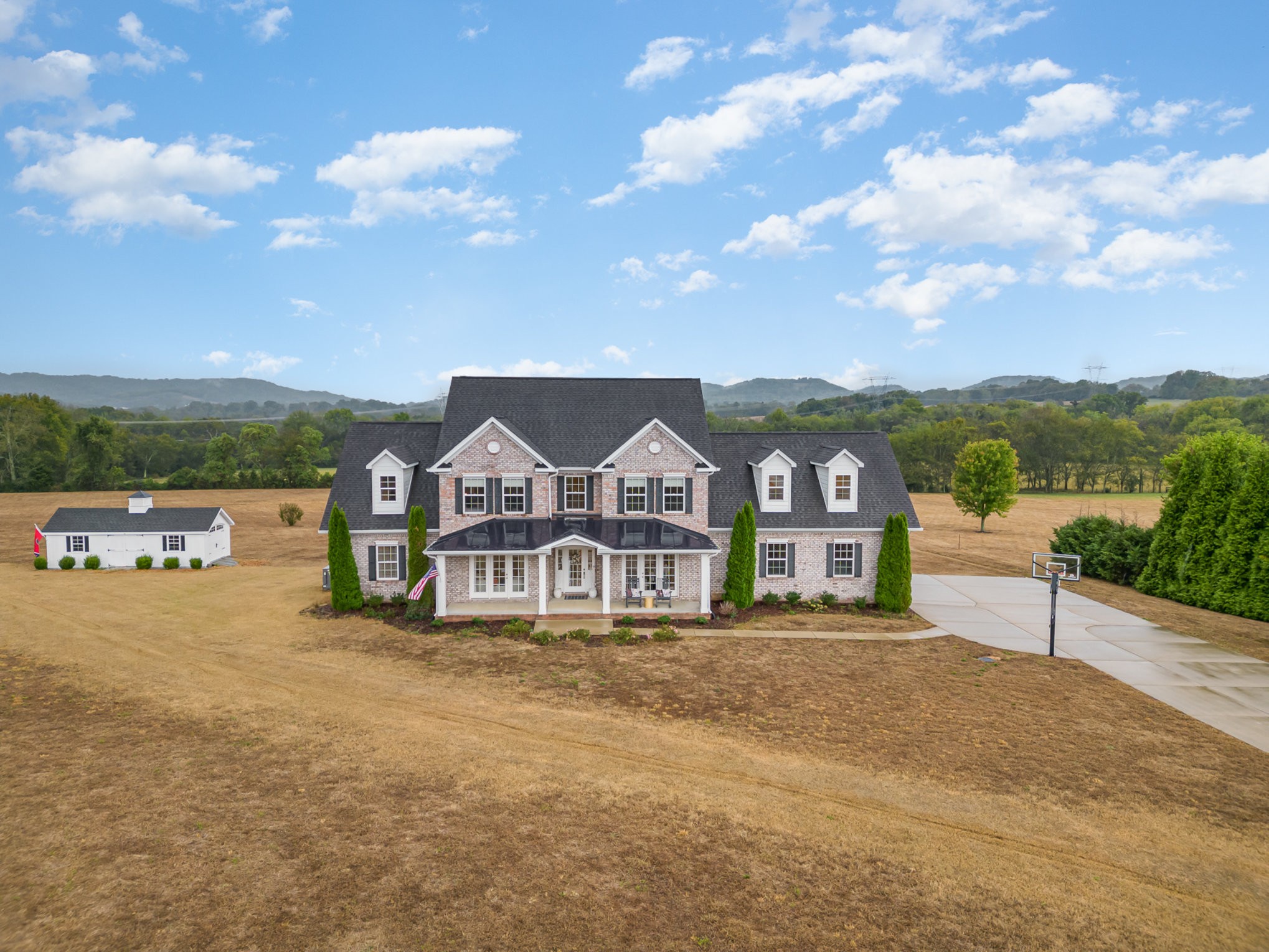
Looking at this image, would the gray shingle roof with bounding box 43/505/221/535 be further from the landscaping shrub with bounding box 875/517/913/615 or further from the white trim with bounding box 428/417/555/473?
the landscaping shrub with bounding box 875/517/913/615

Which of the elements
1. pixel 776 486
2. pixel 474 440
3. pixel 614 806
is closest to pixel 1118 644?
pixel 776 486

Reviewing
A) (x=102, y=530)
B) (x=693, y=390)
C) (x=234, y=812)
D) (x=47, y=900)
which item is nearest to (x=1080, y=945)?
(x=234, y=812)

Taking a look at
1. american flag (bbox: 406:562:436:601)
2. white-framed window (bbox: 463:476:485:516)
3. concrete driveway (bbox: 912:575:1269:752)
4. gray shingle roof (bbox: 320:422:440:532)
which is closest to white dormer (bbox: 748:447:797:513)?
concrete driveway (bbox: 912:575:1269:752)

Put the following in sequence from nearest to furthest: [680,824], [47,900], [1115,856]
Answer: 1. [47,900]
2. [1115,856]
3. [680,824]

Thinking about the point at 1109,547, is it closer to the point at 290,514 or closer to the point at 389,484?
the point at 389,484

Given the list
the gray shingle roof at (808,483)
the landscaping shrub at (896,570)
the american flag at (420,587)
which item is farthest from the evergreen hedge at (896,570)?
the american flag at (420,587)

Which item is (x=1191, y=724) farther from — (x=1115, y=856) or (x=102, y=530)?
(x=102, y=530)

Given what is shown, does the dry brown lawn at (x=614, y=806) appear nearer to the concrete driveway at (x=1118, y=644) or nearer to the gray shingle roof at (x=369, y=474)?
the concrete driveway at (x=1118, y=644)
